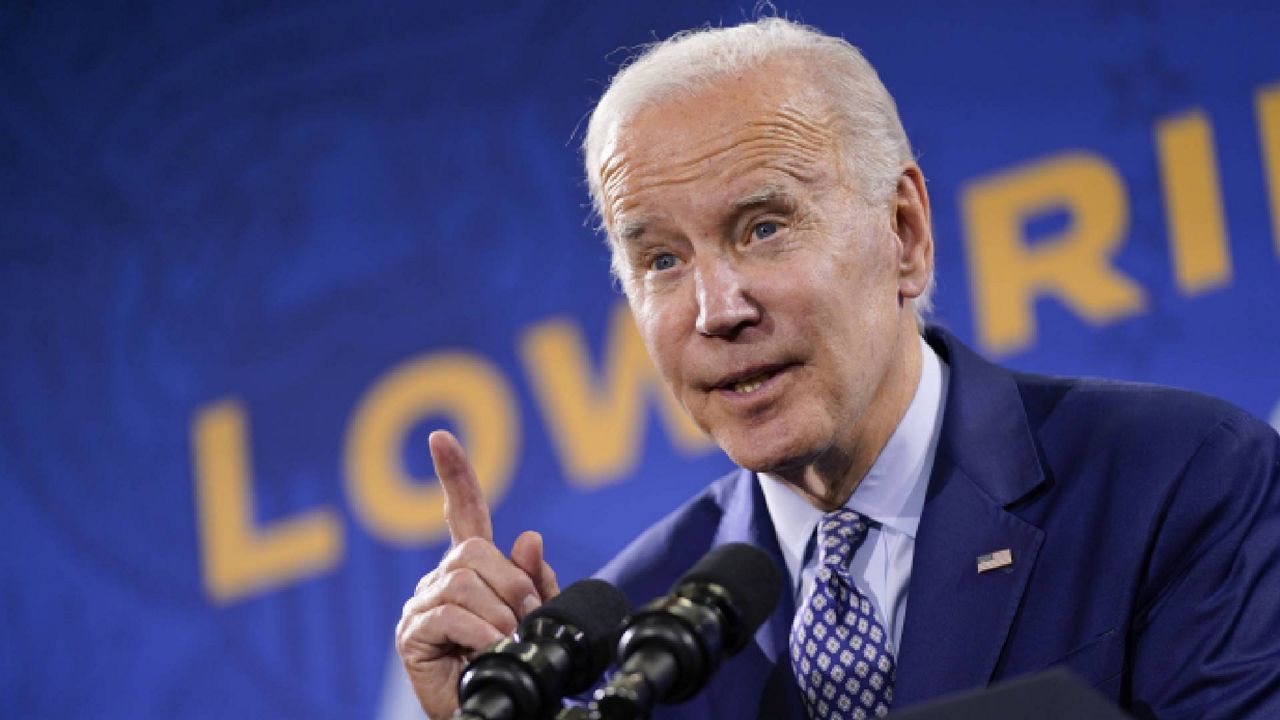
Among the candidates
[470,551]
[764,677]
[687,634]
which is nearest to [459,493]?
[470,551]

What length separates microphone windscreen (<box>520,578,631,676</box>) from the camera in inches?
48.6

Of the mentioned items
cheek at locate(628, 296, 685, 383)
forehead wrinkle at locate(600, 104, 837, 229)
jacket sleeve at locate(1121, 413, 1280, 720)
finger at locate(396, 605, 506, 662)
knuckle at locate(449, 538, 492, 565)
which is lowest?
jacket sleeve at locate(1121, 413, 1280, 720)

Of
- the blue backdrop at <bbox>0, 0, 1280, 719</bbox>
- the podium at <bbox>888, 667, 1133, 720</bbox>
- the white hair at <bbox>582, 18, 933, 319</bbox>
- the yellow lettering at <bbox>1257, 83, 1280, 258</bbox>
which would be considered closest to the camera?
the podium at <bbox>888, 667, 1133, 720</bbox>

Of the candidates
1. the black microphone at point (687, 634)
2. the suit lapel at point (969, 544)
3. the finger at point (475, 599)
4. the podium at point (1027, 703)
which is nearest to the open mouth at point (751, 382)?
the suit lapel at point (969, 544)

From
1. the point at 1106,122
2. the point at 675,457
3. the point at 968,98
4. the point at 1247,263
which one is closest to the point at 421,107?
the point at 675,457

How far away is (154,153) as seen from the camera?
12.7 ft

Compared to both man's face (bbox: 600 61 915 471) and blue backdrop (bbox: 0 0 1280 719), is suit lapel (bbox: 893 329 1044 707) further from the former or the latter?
blue backdrop (bbox: 0 0 1280 719)

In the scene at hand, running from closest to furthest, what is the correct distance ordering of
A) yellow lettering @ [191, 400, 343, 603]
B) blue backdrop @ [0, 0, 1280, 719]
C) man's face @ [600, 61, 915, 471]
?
man's face @ [600, 61, 915, 471] → blue backdrop @ [0, 0, 1280, 719] → yellow lettering @ [191, 400, 343, 603]

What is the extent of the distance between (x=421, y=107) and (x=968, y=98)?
4.51ft

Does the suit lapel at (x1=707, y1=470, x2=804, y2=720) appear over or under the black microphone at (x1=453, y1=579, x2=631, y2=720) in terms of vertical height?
under

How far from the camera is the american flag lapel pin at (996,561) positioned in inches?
70.6

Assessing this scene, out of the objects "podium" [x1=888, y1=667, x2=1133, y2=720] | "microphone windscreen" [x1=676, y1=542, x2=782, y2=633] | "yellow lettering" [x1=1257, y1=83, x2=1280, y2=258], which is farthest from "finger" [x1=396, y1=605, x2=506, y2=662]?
"yellow lettering" [x1=1257, y1=83, x2=1280, y2=258]

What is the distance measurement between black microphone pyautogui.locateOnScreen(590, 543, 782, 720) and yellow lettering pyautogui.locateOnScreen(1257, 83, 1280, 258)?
1.81 m

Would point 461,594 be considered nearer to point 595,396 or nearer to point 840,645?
point 840,645
